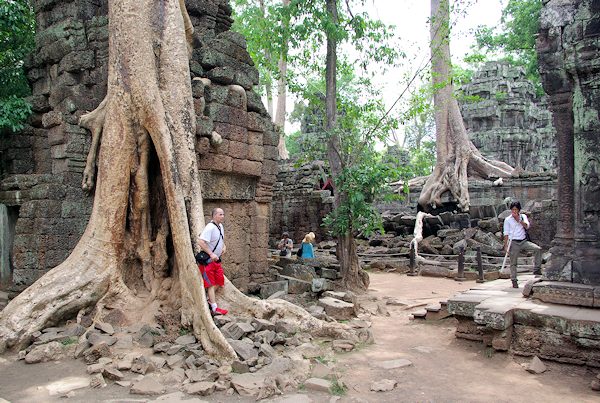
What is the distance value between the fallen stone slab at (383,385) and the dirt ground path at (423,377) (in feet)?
0.16

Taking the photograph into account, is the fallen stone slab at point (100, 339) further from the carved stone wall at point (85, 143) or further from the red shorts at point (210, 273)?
the carved stone wall at point (85, 143)

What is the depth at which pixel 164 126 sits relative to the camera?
541cm

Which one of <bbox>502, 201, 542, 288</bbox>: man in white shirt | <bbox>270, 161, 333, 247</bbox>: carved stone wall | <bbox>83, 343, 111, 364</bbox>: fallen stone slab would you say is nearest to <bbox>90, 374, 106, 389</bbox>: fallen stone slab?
<bbox>83, 343, 111, 364</bbox>: fallen stone slab

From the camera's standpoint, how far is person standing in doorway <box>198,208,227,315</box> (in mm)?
5164

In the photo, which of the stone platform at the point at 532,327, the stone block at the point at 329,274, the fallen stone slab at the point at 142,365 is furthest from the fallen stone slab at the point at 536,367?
the stone block at the point at 329,274

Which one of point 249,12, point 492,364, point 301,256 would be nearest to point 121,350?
point 492,364

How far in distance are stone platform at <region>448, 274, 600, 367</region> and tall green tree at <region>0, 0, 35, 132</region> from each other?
6.73 m

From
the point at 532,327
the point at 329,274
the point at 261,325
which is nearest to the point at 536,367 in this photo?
the point at 532,327

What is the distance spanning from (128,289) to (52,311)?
0.82 m

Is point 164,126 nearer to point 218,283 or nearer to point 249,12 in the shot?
point 218,283

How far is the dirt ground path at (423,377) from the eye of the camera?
12.3ft

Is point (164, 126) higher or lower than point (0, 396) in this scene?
higher

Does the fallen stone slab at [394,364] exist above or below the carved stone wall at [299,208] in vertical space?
below

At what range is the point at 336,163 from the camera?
9.12 metres
